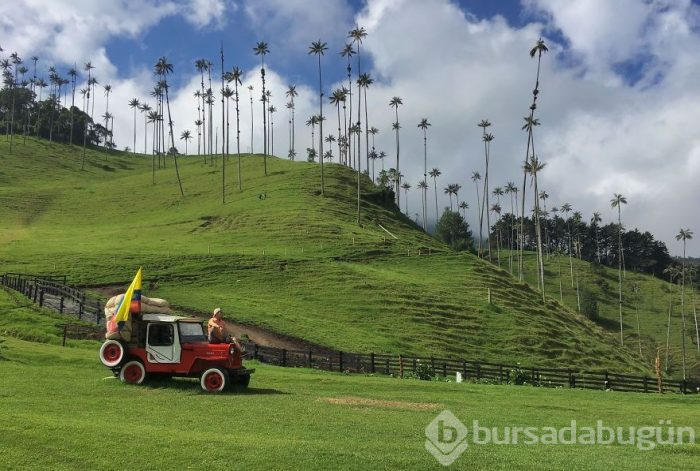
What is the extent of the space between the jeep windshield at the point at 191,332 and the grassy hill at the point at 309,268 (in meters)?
23.6

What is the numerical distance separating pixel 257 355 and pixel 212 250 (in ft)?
129

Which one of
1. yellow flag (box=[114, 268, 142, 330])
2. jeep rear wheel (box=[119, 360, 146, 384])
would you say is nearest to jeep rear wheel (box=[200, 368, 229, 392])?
jeep rear wheel (box=[119, 360, 146, 384])

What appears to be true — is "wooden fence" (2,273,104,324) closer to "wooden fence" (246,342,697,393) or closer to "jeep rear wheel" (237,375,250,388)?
"wooden fence" (246,342,697,393)

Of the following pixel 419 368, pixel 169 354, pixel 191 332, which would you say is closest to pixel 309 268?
pixel 419 368

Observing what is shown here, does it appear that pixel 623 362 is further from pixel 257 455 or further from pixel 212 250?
pixel 257 455

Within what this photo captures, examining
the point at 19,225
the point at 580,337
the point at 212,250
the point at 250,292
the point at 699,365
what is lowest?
the point at 699,365

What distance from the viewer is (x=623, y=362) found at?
204 ft

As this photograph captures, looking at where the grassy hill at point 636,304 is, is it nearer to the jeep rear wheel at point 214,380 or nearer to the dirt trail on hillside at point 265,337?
the dirt trail on hillside at point 265,337

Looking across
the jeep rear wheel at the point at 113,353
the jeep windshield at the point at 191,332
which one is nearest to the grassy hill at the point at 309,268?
the jeep windshield at the point at 191,332

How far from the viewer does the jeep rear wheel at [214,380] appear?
20812 millimetres

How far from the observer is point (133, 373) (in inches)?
846

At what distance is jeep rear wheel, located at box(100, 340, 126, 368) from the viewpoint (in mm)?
21219

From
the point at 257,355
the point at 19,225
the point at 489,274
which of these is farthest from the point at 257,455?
the point at 19,225

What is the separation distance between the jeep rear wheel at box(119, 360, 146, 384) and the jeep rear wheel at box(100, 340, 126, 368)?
403 millimetres
